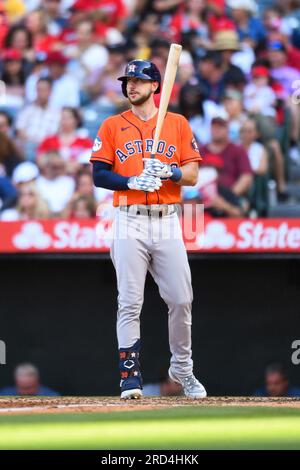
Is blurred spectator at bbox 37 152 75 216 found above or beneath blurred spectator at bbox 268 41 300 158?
beneath

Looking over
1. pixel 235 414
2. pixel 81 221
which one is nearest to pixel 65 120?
pixel 81 221

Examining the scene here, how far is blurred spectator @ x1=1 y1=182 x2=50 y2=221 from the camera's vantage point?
9.45 meters

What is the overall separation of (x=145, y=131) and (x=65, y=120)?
4.12 meters

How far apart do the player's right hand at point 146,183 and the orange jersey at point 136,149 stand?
19 centimetres

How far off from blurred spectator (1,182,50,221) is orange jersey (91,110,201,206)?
341cm

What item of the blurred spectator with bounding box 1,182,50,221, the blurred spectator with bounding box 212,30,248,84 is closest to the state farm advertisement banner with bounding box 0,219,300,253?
the blurred spectator with bounding box 1,182,50,221

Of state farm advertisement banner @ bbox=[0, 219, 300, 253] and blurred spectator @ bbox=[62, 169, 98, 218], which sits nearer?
state farm advertisement banner @ bbox=[0, 219, 300, 253]

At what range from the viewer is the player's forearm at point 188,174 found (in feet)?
19.7

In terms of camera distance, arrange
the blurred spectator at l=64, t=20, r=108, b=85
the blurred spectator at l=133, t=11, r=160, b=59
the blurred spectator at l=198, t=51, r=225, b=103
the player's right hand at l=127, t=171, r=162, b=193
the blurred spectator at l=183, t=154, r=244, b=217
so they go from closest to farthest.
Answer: the player's right hand at l=127, t=171, r=162, b=193
the blurred spectator at l=183, t=154, r=244, b=217
the blurred spectator at l=198, t=51, r=225, b=103
the blurred spectator at l=64, t=20, r=108, b=85
the blurred spectator at l=133, t=11, r=160, b=59

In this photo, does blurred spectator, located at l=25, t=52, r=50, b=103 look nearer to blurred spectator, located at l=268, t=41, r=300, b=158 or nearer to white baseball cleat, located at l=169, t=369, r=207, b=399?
blurred spectator, located at l=268, t=41, r=300, b=158

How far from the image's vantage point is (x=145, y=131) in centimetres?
609

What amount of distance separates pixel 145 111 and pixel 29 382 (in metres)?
4.04

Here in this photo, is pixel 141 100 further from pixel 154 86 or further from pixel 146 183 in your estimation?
pixel 146 183
